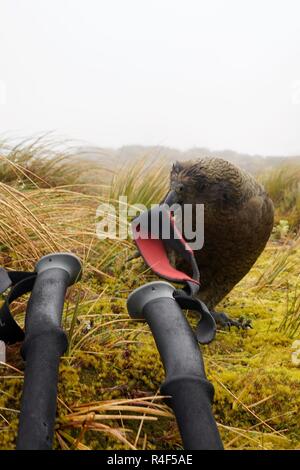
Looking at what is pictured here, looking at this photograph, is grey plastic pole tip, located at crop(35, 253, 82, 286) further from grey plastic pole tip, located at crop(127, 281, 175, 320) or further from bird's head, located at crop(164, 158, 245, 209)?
bird's head, located at crop(164, 158, 245, 209)

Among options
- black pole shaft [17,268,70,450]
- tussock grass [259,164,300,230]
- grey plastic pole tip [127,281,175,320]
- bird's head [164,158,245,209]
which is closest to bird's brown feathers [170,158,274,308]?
bird's head [164,158,245,209]

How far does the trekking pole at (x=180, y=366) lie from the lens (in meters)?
1.48

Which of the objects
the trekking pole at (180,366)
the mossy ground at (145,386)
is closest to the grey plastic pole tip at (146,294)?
the trekking pole at (180,366)

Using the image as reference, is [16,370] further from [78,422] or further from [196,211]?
[196,211]

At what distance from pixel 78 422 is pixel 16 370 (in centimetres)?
29

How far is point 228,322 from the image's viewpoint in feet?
9.59

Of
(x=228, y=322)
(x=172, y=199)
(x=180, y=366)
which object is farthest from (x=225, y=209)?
(x=180, y=366)

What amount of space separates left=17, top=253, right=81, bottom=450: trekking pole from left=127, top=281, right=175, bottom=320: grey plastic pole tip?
0.23 m

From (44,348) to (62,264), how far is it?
→ 426 millimetres

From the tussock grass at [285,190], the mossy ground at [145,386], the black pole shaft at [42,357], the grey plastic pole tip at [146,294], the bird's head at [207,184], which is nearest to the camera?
the black pole shaft at [42,357]

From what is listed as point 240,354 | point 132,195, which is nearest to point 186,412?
point 240,354

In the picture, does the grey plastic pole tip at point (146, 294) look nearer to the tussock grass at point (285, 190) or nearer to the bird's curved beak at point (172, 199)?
the bird's curved beak at point (172, 199)

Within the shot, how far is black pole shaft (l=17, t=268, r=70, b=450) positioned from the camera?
1475mm

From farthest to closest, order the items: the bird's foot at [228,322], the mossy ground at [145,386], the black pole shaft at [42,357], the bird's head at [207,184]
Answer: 1. the bird's foot at [228,322]
2. the bird's head at [207,184]
3. the mossy ground at [145,386]
4. the black pole shaft at [42,357]
